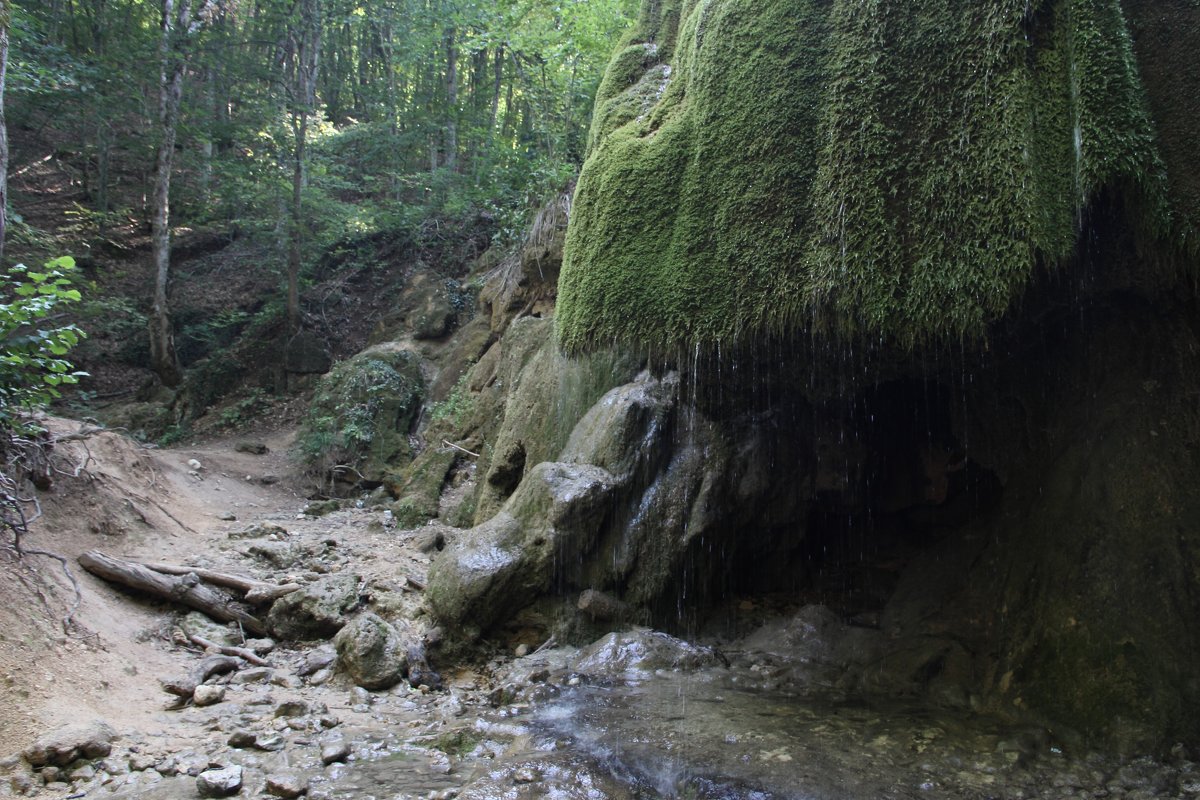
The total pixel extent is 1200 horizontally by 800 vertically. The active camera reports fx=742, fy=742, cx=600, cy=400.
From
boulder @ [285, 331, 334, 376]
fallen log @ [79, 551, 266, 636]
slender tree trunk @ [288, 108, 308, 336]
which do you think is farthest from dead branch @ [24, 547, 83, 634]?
slender tree trunk @ [288, 108, 308, 336]

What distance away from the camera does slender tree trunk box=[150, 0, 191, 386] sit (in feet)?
47.3

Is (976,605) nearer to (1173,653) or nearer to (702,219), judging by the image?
(1173,653)

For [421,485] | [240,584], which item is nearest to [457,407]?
[421,485]

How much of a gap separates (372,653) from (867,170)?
15.8 feet

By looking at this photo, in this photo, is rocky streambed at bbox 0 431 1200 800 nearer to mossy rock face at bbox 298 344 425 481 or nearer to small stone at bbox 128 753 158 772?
small stone at bbox 128 753 158 772

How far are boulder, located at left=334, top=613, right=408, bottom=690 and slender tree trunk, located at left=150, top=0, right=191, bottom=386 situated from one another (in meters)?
11.7

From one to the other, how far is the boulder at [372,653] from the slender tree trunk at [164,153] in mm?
11699

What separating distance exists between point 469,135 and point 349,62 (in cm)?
1089

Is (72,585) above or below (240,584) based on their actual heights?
above

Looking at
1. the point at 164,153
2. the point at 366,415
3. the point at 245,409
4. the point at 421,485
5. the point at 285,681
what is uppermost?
the point at 164,153

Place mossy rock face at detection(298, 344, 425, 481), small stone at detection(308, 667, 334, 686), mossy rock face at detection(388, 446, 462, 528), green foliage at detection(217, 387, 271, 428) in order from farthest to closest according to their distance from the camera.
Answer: green foliage at detection(217, 387, 271, 428) < mossy rock face at detection(298, 344, 425, 481) < mossy rock face at detection(388, 446, 462, 528) < small stone at detection(308, 667, 334, 686)

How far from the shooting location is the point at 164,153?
47.4 feet

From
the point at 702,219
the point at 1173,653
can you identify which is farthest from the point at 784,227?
the point at 1173,653

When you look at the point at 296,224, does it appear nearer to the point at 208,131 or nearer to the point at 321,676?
the point at 208,131
